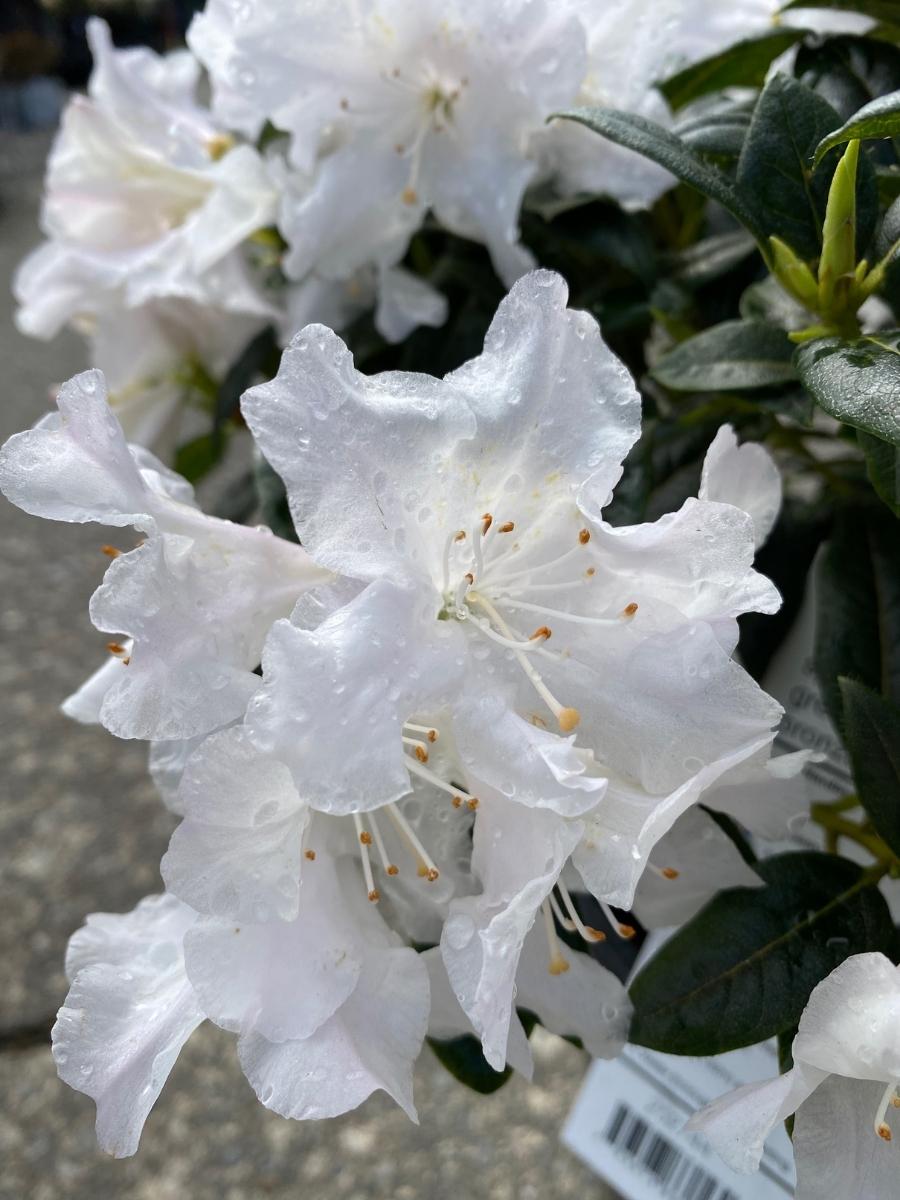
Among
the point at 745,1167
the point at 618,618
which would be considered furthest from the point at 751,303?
the point at 745,1167

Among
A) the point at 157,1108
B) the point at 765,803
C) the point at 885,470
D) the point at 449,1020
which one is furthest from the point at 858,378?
the point at 157,1108

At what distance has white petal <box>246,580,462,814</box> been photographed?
1.01 ft

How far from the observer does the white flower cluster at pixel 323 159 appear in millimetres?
512

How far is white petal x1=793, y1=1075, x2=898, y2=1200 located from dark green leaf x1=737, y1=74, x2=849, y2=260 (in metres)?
0.30

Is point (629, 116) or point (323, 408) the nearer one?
point (323, 408)

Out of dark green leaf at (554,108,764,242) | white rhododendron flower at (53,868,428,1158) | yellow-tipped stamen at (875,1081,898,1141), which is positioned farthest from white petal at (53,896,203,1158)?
dark green leaf at (554,108,764,242)

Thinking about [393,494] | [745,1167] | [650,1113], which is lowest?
[650,1113]

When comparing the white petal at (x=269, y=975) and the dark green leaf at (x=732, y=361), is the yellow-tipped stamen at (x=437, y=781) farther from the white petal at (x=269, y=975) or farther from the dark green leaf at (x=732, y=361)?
the dark green leaf at (x=732, y=361)

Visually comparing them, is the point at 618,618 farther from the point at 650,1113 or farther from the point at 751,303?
the point at 650,1113

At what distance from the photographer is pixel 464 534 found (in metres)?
0.37

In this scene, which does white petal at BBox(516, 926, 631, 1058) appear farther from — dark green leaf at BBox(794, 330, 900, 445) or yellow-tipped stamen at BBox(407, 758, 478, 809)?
dark green leaf at BBox(794, 330, 900, 445)

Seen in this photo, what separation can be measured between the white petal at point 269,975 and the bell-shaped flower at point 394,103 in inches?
12.9

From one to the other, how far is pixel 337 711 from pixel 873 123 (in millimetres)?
237

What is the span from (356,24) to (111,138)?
0.72 feet
